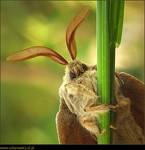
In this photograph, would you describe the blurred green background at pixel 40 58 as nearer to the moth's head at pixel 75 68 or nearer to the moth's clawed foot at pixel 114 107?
the moth's head at pixel 75 68

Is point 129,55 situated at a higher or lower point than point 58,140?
higher

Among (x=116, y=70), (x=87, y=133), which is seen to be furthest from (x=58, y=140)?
(x=116, y=70)

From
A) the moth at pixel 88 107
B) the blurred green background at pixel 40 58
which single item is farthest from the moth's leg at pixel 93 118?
the blurred green background at pixel 40 58

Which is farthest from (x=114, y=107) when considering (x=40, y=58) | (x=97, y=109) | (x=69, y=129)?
(x=40, y=58)

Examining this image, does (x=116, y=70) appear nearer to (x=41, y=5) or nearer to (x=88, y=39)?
(x=88, y=39)

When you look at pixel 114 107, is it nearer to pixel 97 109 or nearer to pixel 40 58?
pixel 97 109

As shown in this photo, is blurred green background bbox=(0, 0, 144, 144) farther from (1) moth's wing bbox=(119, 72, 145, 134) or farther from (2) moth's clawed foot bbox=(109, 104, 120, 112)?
(2) moth's clawed foot bbox=(109, 104, 120, 112)

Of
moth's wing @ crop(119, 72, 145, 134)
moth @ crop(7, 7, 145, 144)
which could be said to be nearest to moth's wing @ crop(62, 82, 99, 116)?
moth @ crop(7, 7, 145, 144)

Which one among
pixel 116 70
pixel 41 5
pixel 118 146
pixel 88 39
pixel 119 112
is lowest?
pixel 118 146
